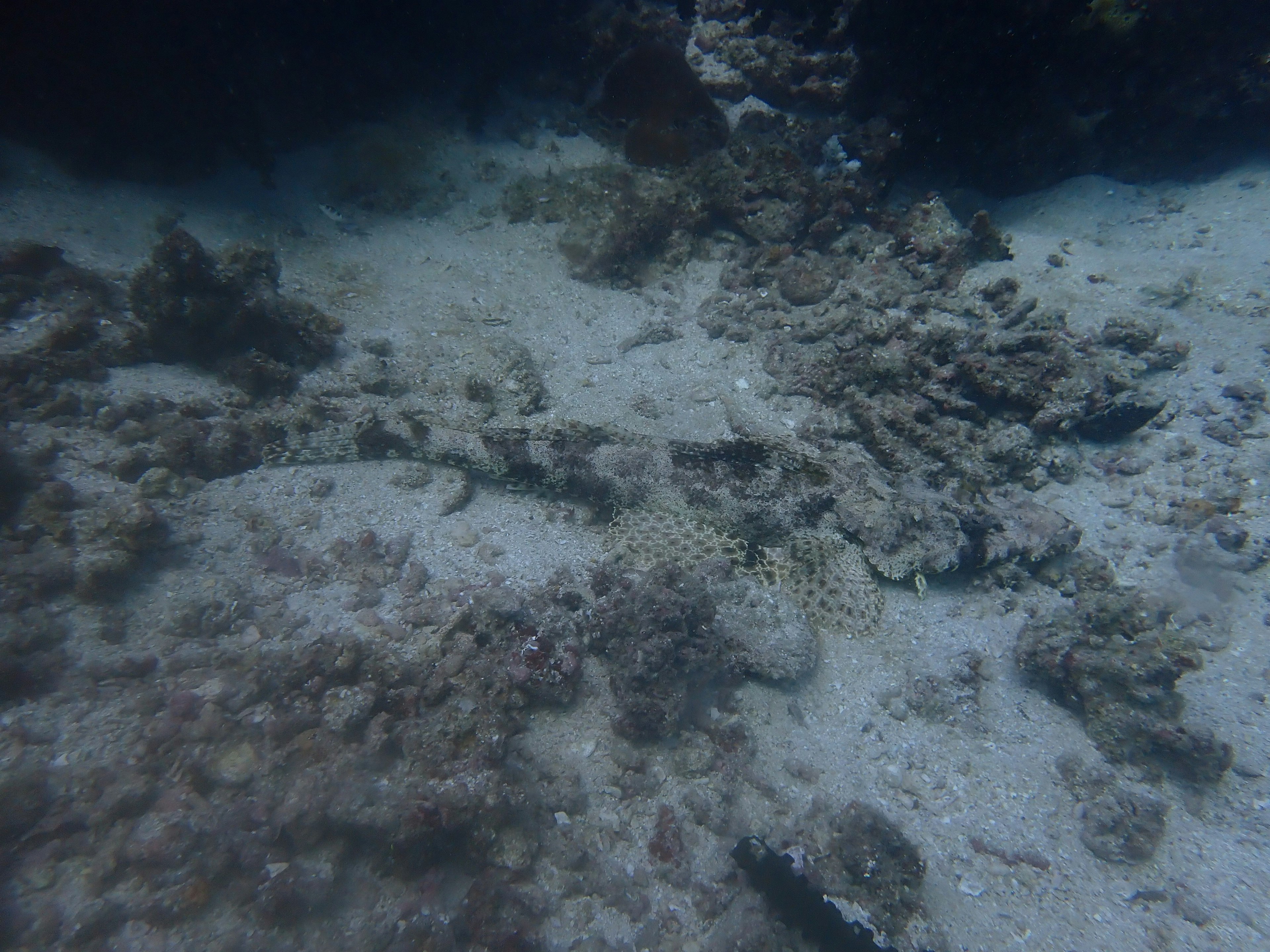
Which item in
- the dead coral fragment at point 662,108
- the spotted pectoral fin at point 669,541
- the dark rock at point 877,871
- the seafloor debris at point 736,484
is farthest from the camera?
the dead coral fragment at point 662,108

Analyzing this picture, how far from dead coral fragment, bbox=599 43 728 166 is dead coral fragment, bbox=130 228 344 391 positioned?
20.6 feet

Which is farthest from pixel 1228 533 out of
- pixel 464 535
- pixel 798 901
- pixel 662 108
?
pixel 662 108

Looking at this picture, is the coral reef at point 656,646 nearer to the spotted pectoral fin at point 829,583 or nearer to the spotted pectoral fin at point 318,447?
the spotted pectoral fin at point 829,583

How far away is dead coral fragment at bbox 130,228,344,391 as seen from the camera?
6.05 meters

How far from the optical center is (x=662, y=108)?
365 inches

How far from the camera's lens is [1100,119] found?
8.55 meters

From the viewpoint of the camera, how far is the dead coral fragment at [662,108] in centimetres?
901

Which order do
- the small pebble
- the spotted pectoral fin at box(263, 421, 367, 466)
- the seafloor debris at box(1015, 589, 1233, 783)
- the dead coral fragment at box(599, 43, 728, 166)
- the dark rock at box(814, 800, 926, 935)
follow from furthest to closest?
the dead coral fragment at box(599, 43, 728, 166) → the spotted pectoral fin at box(263, 421, 367, 466) → the small pebble → the seafloor debris at box(1015, 589, 1233, 783) → the dark rock at box(814, 800, 926, 935)

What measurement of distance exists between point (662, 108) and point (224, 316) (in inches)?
310

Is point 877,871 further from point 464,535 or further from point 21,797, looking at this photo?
point 21,797

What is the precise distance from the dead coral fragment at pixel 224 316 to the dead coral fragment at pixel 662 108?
628 cm

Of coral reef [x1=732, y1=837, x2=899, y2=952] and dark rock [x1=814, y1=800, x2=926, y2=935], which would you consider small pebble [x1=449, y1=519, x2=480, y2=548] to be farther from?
dark rock [x1=814, y1=800, x2=926, y2=935]

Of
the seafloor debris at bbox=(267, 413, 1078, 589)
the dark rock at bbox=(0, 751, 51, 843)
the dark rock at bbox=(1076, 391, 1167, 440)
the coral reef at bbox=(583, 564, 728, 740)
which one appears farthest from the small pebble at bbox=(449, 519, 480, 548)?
the dark rock at bbox=(1076, 391, 1167, 440)

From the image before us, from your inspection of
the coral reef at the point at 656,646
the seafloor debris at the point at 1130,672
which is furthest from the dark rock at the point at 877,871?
the seafloor debris at the point at 1130,672
